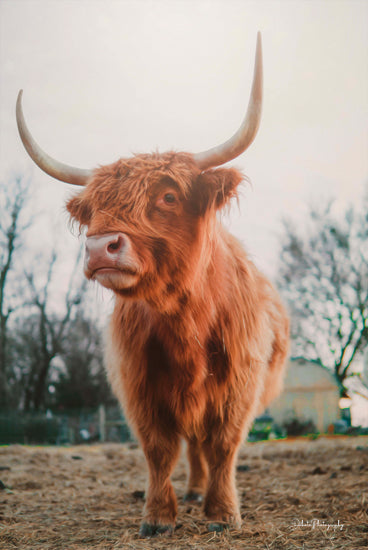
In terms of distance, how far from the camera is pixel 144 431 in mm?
3033

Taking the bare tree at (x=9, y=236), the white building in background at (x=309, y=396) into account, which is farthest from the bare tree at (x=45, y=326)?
the white building in background at (x=309, y=396)

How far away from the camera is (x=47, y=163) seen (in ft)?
9.81

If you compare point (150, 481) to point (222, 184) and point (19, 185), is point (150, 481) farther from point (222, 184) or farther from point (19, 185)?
point (19, 185)

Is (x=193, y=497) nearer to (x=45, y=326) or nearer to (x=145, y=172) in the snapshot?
(x=145, y=172)

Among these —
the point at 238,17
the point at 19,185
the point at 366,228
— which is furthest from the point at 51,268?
the point at 238,17

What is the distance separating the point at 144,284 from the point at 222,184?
2.47 ft

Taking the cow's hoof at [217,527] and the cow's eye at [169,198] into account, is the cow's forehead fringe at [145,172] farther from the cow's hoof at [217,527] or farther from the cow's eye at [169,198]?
the cow's hoof at [217,527]

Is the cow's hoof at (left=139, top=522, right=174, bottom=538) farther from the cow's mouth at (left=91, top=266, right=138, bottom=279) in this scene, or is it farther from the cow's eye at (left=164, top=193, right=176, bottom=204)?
the cow's eye at (left=164, top=193, right=176, bottom=204)

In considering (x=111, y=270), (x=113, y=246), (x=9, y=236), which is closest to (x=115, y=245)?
(x=113, y=246)

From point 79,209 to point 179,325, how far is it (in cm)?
91

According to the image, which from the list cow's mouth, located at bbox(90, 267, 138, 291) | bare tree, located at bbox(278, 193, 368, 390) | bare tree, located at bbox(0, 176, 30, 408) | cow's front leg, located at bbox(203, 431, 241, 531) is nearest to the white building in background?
bare tree, located at bbox(278, 193, 368, 390)

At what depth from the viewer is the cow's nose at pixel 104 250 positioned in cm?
229

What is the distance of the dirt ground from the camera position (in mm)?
2475

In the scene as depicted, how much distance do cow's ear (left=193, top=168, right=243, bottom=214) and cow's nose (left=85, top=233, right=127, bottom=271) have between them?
65 centimetres
